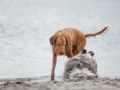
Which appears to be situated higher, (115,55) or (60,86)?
(115,55)

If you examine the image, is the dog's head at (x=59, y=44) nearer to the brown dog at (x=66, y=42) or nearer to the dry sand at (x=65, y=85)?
the brown dog at (x=66, y=42)

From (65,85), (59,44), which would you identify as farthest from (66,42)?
(65,85)

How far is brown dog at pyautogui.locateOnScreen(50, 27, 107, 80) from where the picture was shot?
12828 millimetres

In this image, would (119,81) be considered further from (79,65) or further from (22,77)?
(22,77)

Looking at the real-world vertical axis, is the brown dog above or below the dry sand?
above

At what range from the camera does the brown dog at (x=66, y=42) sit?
12.8 metres

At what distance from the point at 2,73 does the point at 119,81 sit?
186 inches

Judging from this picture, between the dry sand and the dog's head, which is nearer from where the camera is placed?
the dry sand

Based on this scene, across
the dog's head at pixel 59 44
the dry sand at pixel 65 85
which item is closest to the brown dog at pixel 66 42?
the dog's head at pixel 59 44

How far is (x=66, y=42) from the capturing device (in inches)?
516

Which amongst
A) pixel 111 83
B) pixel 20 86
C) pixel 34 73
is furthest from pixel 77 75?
pixel 34 73

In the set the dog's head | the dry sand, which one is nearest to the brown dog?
the dog's head

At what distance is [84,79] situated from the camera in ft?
33.7

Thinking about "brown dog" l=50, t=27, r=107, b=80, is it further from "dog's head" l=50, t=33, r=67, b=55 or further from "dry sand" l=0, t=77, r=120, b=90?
"dry sand" l=0, t=77, r=120, b=90
